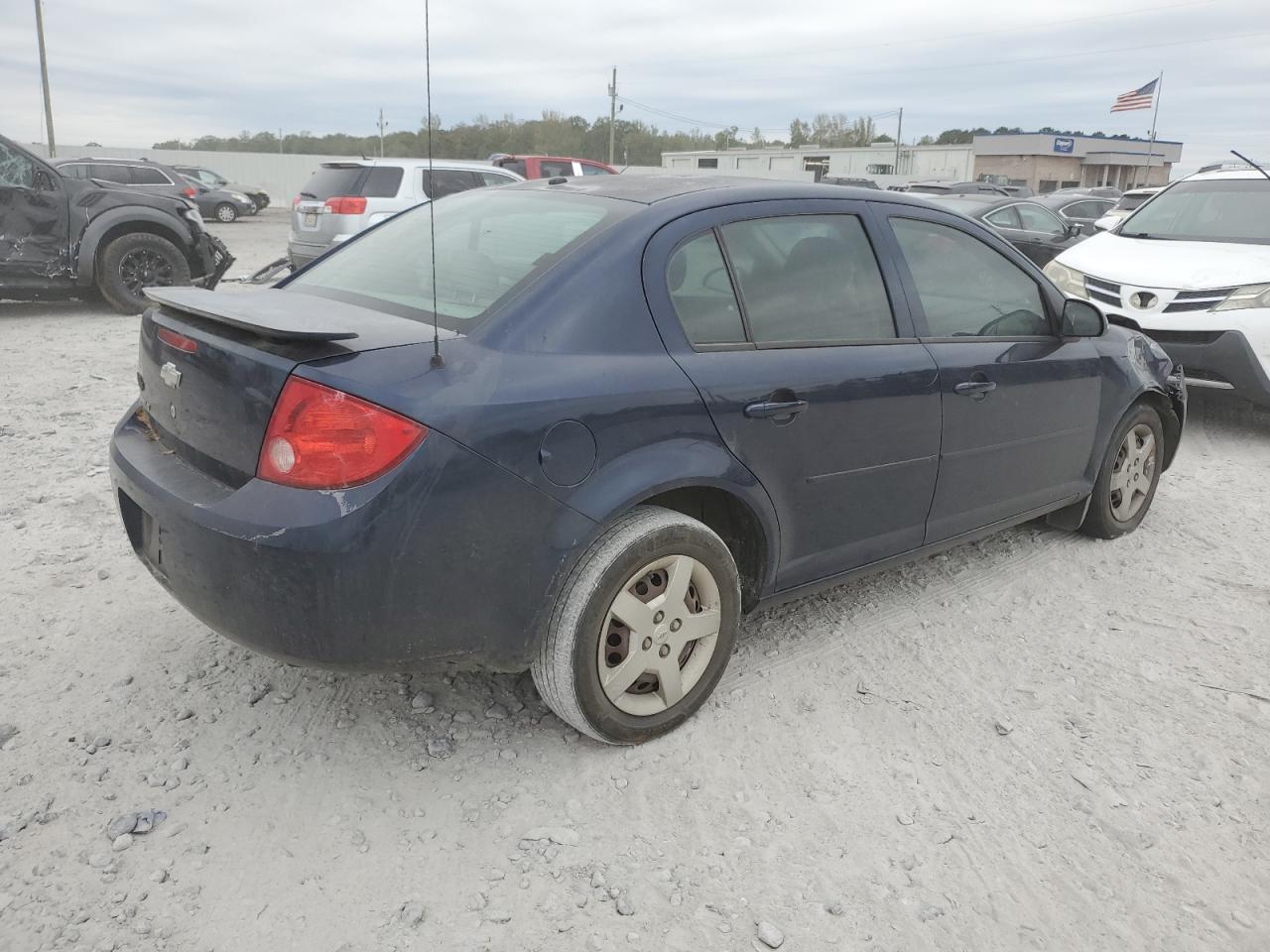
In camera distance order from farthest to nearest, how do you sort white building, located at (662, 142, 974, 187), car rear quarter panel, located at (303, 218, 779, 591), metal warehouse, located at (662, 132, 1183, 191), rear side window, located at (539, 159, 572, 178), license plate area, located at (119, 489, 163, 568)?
white building, located at (662, 142, 974, 187)
metal warehouse, located at (662, 132, 1183, 191)
rear side window, located at (539, 159, 572, 178)
license plate area, located at (119, 489, 163, 568)
car rear quarter panel, located at (303, 218, 779, 591)

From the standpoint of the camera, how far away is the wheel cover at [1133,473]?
14.6 feet

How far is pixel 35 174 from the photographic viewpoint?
933 cm

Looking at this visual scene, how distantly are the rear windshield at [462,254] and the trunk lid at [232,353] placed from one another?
0.15 metres

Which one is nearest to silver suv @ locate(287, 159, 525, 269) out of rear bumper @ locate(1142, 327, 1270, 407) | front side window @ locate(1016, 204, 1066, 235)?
front side window @ locate(1016, 204, 1066, 235)

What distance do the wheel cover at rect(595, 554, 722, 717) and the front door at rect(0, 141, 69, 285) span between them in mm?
9177

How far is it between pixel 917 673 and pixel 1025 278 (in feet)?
5.58

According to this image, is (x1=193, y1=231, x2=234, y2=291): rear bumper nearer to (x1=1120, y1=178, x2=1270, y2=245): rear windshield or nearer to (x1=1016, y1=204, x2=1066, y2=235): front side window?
(x1=1120, y1=178, x2=1270, y2=245): rear windshield

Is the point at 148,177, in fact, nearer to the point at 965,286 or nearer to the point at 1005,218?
the point at 1005,218

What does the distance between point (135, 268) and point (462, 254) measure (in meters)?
8.58

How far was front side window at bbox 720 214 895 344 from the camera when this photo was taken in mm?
2947

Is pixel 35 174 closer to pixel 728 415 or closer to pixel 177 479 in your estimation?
pixel 177 479

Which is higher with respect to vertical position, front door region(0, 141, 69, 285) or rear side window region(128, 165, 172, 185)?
rear side window region(128, 165, 172, 185)

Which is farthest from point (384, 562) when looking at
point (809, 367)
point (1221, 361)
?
point (1221, 361)

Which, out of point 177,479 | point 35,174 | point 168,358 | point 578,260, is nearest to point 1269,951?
point 578,260
